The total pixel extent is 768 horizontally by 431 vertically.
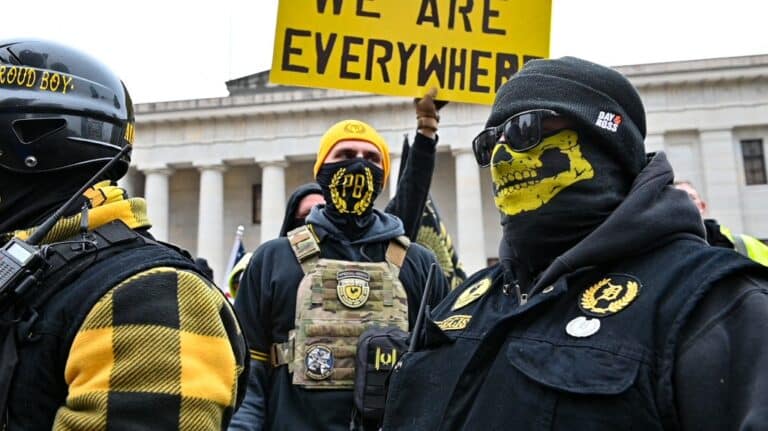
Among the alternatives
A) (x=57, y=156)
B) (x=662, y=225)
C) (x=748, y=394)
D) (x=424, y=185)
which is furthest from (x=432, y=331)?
(x=424, y=185)

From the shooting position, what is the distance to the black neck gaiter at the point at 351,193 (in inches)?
164

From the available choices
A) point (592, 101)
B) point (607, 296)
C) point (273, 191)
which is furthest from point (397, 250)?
point (273, 191)

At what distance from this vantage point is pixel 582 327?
Answer: 1829 millimetres

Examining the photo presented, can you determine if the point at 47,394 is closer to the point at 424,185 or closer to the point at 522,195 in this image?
the point at 522,195

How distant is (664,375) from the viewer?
1659 millimetres

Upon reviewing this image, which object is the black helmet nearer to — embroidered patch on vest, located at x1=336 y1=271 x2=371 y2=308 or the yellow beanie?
embroidered patch on vest, located at x1=336 y1=271 x2=371 y2=308

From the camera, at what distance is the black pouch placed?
329 cm

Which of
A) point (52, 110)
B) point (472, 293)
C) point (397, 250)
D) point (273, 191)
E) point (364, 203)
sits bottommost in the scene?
point (472, 293)

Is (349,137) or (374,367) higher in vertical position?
(349,137)

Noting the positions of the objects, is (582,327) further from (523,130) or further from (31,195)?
(31,195)

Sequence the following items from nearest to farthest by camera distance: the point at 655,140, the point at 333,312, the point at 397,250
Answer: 1. the point at 333,312
2. the point at 397,250
3. the point at 655,140

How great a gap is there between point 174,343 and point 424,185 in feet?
10.3

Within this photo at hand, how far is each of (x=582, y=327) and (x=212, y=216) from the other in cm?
3843

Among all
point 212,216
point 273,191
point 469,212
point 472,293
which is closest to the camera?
point 472,293
